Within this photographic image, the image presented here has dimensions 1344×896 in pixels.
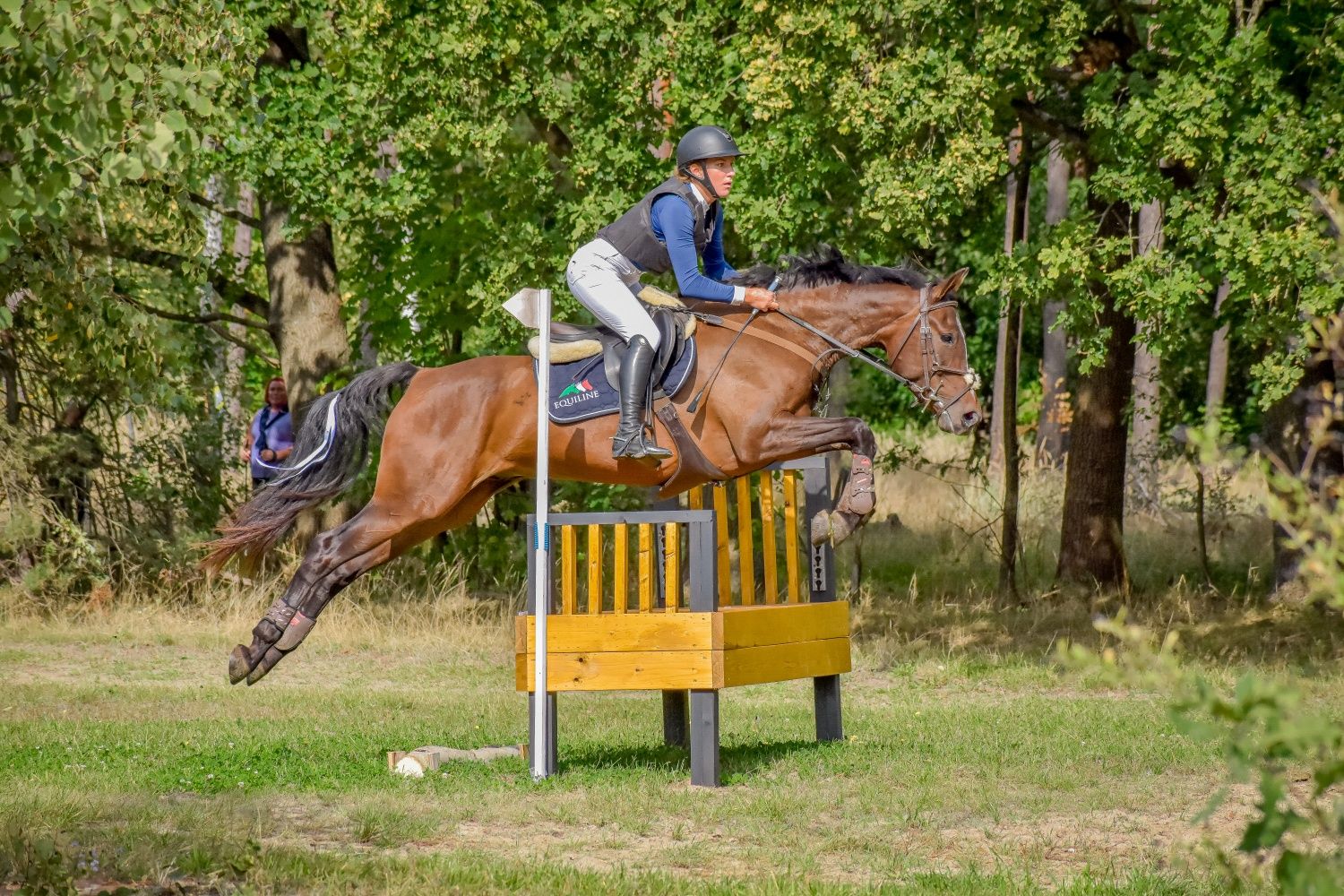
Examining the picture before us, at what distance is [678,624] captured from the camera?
24.3 ft

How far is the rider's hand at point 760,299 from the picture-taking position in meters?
8.27

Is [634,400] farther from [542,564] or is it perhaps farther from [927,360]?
[927,360]

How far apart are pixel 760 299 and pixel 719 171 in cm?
68

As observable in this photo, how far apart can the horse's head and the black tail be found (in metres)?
2.71

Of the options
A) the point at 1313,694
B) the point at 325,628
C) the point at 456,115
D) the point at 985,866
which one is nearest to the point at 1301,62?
the point at 1313,694

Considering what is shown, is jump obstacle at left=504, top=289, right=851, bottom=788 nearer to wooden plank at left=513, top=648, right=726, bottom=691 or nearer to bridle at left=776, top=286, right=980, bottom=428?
wooden plank at left=513, top=648, right=726, bottom=691

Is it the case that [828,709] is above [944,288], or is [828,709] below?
below

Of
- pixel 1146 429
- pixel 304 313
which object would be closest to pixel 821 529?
pixel 304 313

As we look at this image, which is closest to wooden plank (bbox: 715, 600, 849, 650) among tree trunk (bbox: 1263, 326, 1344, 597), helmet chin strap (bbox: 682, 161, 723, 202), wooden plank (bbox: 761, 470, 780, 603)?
wooden plank (bbox: 761, 470, 780, 603)

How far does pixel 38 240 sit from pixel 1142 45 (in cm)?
860

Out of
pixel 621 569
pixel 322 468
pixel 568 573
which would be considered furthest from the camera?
pixel 322 468

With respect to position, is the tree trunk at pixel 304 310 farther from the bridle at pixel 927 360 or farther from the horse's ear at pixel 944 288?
the horse's ear at pixel 944 288

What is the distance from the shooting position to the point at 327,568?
28.1ft

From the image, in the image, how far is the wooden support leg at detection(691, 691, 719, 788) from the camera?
7.28 m
